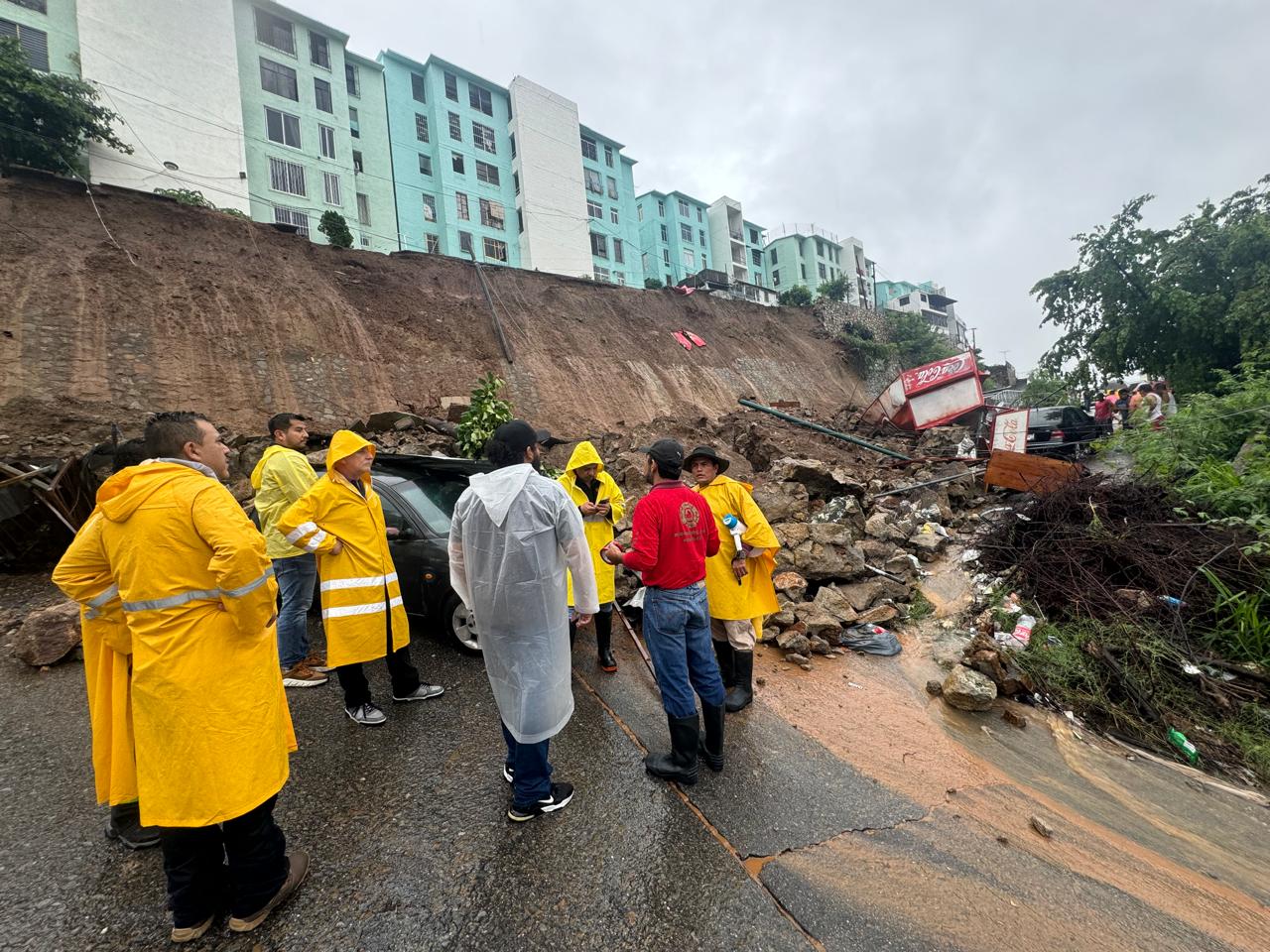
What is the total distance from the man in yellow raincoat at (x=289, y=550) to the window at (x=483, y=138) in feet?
92.7

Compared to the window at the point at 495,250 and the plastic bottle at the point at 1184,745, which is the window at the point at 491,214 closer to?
the window at the point at 495,250

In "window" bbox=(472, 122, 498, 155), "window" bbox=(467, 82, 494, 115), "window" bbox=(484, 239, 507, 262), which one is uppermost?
"window" bbox=(467, 82, 494, 115)

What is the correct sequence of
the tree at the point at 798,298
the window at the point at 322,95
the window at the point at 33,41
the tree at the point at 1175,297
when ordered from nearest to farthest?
the tree at the point at 1175,297 < the window at the point at 33,41 < the window at the point at 322,95 < the tree at the point at 798,298

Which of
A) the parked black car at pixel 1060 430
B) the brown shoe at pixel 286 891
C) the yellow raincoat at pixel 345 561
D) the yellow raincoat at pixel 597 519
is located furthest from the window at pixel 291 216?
the parked black car at pixel 1060 430

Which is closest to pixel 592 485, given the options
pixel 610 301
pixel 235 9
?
pixel 610 301

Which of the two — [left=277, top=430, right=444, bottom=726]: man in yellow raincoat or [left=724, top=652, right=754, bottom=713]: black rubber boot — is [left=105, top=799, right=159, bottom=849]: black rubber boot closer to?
[left=277, top=430, right=444, bottom=726]: man in yellow raincoat

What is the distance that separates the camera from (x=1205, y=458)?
5887 mm

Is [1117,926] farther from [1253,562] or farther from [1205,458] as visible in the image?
[1205,458]

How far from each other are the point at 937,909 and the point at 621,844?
1190 mm

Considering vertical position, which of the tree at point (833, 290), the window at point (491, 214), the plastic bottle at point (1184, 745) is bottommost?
the plastic bottle at point (1184, 745)

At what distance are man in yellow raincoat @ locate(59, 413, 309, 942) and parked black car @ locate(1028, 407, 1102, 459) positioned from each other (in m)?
13.2

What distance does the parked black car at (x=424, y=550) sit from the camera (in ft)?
12.7

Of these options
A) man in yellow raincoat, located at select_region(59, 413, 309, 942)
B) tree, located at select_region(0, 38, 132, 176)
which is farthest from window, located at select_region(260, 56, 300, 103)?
man in yellow raincoat, located at select_region(59, 413, 309, 942)

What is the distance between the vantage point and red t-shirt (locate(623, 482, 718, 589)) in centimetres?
259
